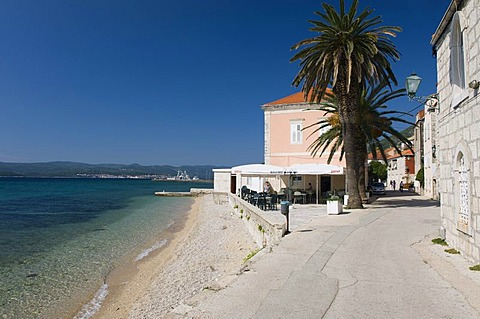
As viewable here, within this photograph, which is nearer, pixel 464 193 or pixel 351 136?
pixel 464 193

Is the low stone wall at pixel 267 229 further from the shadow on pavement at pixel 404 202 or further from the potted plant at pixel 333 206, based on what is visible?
the shadow on pavement at pixel 404 202

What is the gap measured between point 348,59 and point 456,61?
8.83m

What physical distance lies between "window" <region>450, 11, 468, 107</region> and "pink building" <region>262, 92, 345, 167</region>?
21565mm

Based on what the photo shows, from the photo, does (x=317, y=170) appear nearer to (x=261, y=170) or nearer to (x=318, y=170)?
(x=318, y=170)

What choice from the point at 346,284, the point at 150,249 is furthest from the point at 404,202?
the point at 346,284

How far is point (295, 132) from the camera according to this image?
30.8 m

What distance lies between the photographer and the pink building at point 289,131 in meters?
30.3

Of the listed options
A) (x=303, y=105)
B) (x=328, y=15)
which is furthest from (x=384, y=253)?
(x=303, y=105)

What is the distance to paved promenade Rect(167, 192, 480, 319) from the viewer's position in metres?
4.84

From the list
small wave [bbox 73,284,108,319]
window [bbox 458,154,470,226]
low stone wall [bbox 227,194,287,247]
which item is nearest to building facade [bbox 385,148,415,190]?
low stone wall [bbox 227,194,287,247]

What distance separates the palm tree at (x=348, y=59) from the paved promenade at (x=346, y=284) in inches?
368

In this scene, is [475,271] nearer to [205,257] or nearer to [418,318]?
[418,318]

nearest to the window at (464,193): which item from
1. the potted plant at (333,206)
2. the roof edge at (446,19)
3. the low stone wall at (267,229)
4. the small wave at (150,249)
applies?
the roof edge at (446,19)

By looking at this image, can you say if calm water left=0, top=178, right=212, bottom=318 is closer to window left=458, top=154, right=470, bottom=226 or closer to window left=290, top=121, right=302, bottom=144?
window left=458, top=154, right=470, bottom=226
